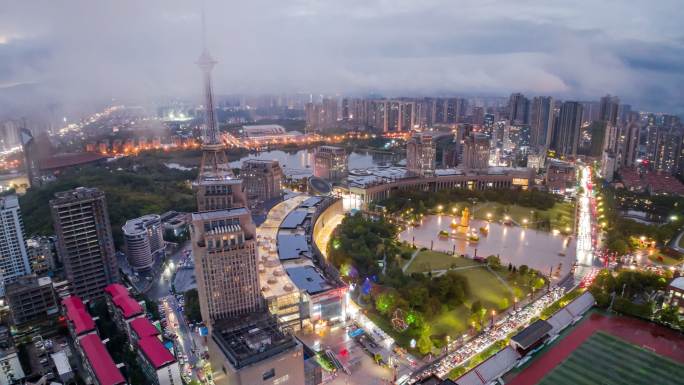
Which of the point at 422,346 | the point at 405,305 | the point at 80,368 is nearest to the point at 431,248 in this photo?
the point at 405,305

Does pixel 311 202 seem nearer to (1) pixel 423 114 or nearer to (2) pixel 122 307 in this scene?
(2) pixel 122 307

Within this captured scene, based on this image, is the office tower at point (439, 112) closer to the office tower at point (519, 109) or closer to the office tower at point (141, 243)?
the office tower at point (519, 109)

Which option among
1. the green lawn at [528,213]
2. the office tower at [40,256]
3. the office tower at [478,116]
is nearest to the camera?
the office tower at [40,256]

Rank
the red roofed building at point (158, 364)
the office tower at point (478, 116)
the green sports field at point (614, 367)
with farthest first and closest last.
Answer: the office tower at point (478, 116) < the green sports field at point (614, 367) < the red roofed building at point (158, 364)

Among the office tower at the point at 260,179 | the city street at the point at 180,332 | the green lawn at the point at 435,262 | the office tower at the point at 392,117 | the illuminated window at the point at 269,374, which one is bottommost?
the city street at the point at 180,332

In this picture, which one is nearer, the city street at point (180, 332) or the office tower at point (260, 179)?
the city street at point (180, 332)

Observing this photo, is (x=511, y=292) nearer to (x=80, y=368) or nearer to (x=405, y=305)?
(x=405, y=305)

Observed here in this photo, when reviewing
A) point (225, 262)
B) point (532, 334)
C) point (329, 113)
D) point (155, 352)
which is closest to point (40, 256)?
point (155, 352)

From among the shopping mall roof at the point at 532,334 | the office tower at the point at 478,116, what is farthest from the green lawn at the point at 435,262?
the office tower at the point at 478,116
